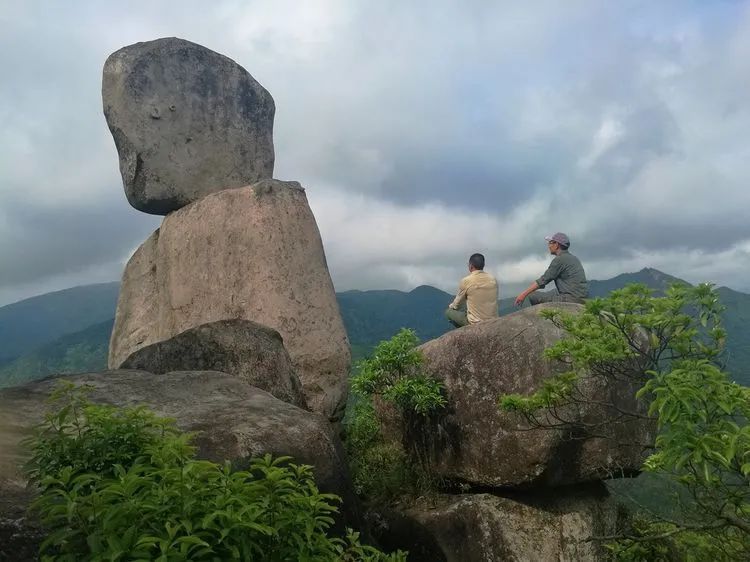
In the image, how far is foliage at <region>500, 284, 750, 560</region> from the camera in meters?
3.51

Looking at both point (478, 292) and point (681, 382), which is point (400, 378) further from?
point (681, 382)

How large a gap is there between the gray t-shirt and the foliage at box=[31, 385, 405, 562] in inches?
292

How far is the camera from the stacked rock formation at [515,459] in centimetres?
862

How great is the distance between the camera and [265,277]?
10.7m

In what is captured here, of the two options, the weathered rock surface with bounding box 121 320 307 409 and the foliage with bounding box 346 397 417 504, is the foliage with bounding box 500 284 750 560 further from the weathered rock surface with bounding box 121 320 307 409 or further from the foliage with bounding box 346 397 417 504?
the foliage with bounding box 346 397 417 504

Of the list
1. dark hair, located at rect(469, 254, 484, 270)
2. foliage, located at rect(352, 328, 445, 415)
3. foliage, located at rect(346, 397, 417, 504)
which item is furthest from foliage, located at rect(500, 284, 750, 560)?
dark hair, located at rect(469, 254, 484, 270)

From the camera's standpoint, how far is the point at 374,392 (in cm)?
1012

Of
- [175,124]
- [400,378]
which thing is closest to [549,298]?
[400,378]

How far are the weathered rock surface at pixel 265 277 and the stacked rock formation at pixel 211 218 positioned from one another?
0.06 feet

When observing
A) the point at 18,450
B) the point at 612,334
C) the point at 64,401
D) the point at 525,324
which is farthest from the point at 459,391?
the point at 18,450

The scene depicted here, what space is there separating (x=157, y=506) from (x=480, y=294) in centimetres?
822

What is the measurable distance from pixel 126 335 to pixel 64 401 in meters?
7.64

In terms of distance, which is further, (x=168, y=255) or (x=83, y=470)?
(x=168, y=255)

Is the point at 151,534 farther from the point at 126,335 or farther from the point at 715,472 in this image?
the point at 126,335
